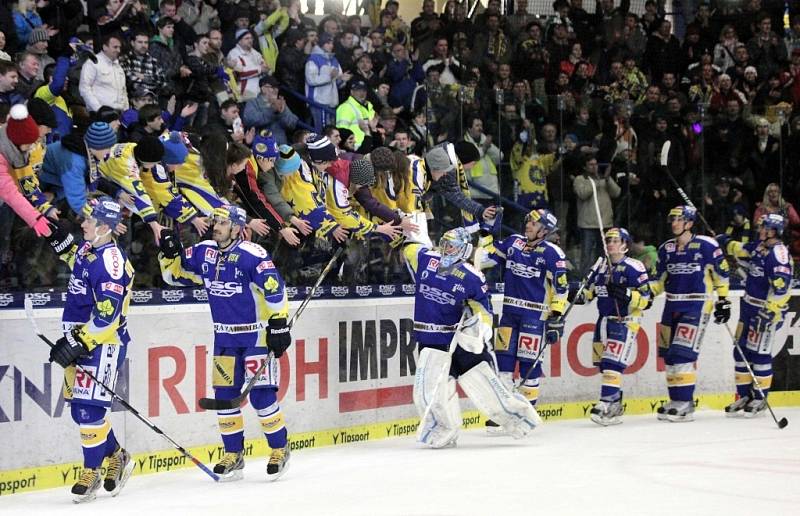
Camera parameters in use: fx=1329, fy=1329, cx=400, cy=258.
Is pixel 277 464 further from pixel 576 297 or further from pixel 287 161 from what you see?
pixel 576 297

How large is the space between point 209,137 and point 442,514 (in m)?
3.66

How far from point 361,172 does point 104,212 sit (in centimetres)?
310

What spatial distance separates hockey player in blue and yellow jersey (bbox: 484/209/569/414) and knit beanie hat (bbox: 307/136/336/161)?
1.92 meters

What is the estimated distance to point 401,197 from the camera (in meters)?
11.2

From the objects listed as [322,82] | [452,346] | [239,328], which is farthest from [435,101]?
[239,328]

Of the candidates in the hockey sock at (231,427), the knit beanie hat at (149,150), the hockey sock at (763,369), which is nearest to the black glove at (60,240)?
the knit beanie hat at (149,150)

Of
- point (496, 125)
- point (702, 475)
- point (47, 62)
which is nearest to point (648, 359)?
point (496, 125)

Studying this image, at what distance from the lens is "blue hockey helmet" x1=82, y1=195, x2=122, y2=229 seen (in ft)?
26.7

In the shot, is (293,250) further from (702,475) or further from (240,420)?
(702,475)

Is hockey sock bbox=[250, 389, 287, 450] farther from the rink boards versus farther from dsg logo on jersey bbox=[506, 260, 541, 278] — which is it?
dsg logo on jersey bbox=[506, 260, 541, 278]

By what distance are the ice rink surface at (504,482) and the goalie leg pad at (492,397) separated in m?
0.23

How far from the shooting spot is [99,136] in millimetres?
9141

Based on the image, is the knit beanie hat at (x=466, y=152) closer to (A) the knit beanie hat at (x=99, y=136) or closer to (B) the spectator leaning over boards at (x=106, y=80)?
(B) the spectator leaning over boards at (x=106, y=80)

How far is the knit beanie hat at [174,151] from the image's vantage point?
956 cm
